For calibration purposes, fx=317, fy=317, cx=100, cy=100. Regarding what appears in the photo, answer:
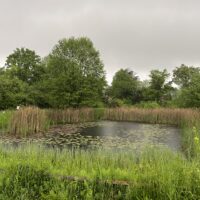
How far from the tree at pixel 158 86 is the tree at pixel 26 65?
12876mm

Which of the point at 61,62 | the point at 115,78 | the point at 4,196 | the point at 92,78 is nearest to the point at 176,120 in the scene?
the point at 92,78

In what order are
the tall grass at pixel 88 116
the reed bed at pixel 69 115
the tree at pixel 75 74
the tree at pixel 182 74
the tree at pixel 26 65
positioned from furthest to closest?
the tree at pixel 182 74 < the tree at pixel 26 65 < the tree at pixel 75 74 < the reed bed at pixel 69 115 < the tall grass at pixel 88 116

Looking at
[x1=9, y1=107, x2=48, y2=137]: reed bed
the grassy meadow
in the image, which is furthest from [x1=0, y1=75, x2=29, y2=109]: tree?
the grassy meadow

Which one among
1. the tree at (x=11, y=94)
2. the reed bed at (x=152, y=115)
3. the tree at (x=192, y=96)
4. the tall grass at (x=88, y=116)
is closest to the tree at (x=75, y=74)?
the tall grass at (x=88, y=116)

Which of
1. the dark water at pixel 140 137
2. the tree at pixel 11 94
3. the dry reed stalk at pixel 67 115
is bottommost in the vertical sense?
the dark water at pixel 140 137

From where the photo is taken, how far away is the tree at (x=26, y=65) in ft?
115

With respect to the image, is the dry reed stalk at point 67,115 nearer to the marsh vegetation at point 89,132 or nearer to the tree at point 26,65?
the marsh vegetation at point 89,132

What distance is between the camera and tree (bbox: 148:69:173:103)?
36531 millimetres

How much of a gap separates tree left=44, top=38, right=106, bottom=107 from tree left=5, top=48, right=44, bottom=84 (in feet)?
25.9

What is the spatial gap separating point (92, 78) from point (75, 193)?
22796mm

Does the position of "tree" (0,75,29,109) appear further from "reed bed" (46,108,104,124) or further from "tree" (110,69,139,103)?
"tree" (110,69,139,103)

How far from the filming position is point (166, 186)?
4262 millimetres

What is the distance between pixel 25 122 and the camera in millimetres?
15484

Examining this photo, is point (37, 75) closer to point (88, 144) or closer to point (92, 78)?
point (92, 78)
